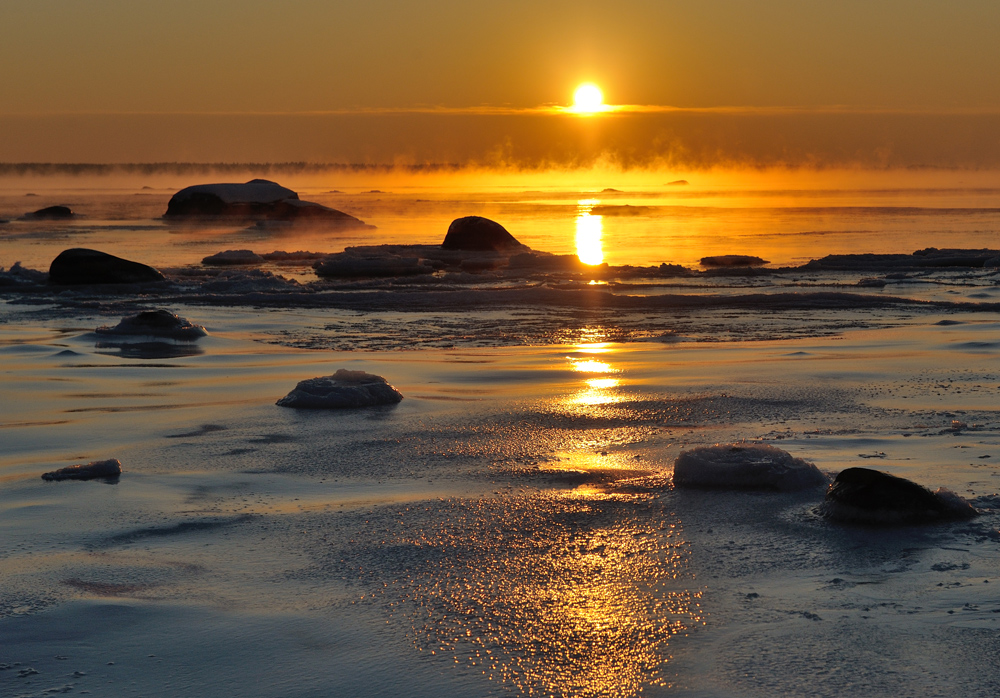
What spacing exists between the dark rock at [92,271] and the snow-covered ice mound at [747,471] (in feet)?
48.0

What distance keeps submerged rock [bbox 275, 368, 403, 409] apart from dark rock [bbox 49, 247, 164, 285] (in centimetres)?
1166

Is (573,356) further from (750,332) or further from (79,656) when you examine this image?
(79,656)

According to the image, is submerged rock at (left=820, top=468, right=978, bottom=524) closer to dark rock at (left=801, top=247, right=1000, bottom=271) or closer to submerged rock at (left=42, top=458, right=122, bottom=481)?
submerged rock at (left=42, top=458, right=122, bottom=481)

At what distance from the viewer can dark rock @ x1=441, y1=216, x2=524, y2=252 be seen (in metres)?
26.6

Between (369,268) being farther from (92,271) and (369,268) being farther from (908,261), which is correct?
(908,261)

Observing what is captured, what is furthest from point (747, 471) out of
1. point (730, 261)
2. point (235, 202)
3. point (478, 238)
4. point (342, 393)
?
point (235, 202)

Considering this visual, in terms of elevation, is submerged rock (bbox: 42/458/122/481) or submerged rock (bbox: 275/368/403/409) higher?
submerged rock (bbox: 275/368/403/409)

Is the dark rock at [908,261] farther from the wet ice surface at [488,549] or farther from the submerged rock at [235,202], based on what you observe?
the submerged rock at [235,202]

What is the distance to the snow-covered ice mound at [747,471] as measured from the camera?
491 centimetres

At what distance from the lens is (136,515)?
4.60 m

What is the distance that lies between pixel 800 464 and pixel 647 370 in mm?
3698

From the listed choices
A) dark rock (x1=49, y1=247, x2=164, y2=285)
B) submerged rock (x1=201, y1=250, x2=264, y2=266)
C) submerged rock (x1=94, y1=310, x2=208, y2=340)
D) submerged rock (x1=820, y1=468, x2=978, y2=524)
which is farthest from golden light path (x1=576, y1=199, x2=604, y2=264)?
submerged rock (x1=820, y1=468, x2=978, y2=524)

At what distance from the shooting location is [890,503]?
437 cm

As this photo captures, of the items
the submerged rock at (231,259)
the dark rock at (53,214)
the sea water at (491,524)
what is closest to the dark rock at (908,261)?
the sea water at (491,524)
